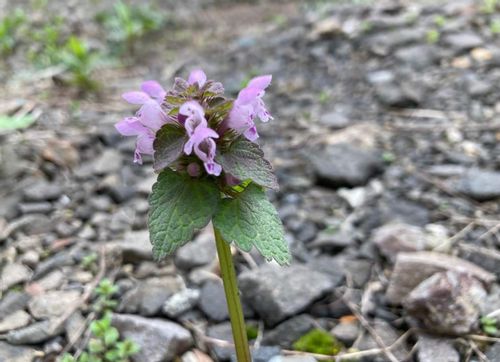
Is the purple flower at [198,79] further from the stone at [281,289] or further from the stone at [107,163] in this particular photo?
the stone at [107,163]

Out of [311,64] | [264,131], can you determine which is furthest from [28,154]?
[311,64]

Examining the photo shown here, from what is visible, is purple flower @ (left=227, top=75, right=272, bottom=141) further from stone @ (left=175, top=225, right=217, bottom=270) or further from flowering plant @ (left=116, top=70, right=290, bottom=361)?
stone @ (left=175, top=225, right=217, bottom=270)

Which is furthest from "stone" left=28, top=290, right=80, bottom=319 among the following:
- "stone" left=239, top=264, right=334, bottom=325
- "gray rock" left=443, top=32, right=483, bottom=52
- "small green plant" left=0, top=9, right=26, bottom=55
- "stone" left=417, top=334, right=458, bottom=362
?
"small green plant" left=0, top=9, right=26, bottom=55

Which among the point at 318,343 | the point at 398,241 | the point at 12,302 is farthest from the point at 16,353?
the point at 398,241

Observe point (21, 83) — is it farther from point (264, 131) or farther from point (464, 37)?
point (464, 37)

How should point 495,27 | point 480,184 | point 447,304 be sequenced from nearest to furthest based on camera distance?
point 447,304 → point 480,184 → point 495,27

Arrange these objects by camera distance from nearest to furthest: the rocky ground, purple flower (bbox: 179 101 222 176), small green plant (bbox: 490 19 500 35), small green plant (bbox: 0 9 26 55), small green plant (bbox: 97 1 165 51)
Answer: purple flower (bbox: 179 101 222 176), the rocky ground, small green plant (bbox: 490 19 500 35), small green plant (bbox: 0 9 26 55), small green plant (bbox: 97 1 165 51)

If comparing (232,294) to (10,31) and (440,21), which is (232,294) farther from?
(10,31)

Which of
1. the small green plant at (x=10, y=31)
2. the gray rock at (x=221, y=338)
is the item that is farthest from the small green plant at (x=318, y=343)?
the small green plant at (x=10, y=31)
